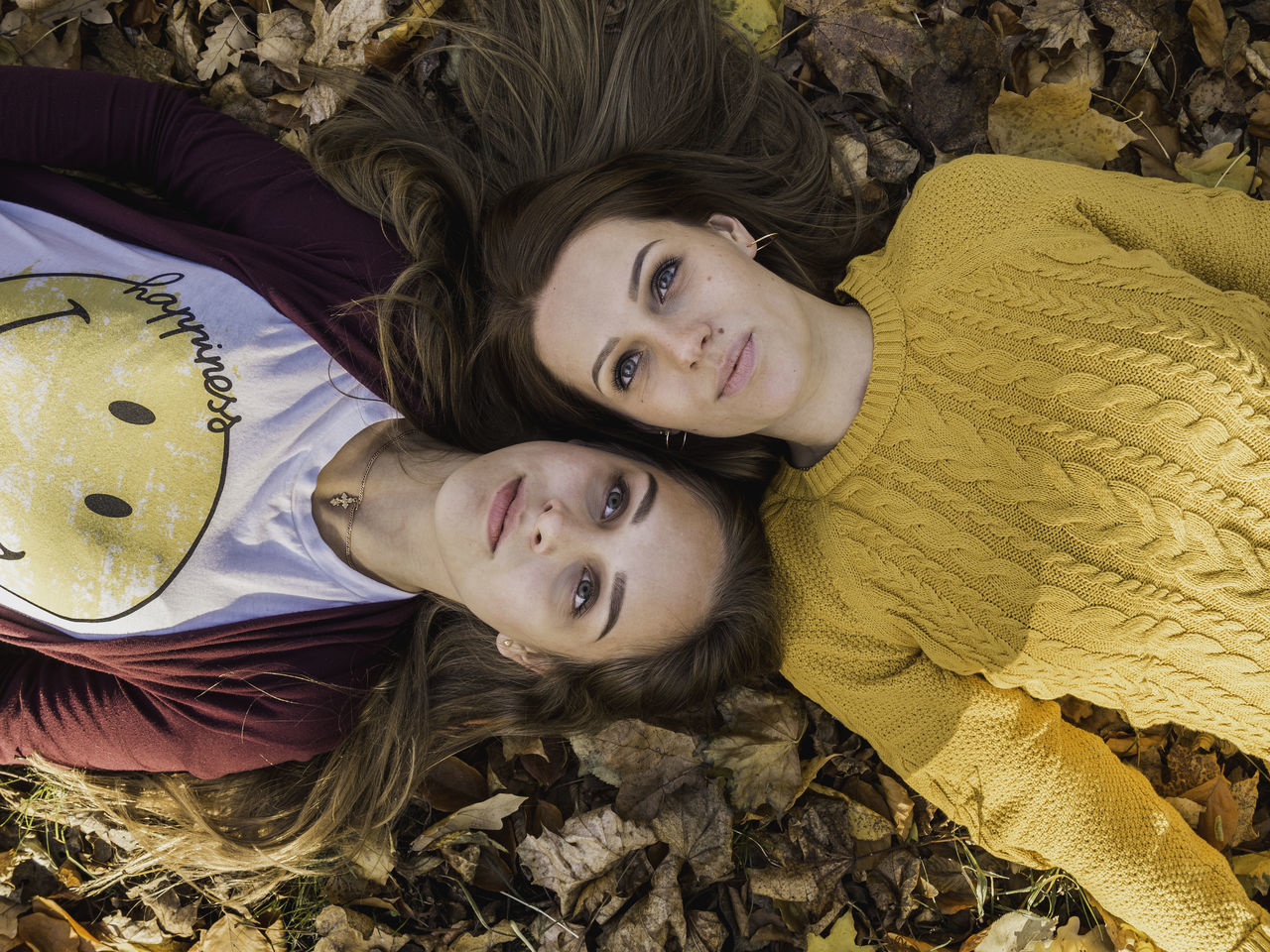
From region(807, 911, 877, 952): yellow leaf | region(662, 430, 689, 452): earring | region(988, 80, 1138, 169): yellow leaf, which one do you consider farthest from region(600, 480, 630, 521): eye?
Answer: region(988, 80, 1138, 169): yellow leaf

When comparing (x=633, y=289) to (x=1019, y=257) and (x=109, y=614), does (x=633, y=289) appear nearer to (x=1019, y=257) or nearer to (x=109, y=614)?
(x=1019, y=257)

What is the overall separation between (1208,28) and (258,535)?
4181 millimetres

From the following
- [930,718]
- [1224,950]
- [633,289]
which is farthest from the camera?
[930,718]

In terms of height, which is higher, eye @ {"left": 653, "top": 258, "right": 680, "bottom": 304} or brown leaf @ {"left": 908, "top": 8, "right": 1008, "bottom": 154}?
brown leaf @ {"left": 908, "top": 8, "right": 1008, "bottom": 154}

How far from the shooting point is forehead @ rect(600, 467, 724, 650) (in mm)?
2678

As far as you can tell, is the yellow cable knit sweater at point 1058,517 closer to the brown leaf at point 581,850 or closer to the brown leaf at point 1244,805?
the brown leaf at point 1244,805


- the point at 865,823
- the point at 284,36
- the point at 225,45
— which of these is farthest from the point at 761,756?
the point at 225,45

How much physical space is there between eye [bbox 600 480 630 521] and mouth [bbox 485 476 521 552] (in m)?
0.29

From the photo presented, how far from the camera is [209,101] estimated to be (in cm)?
363

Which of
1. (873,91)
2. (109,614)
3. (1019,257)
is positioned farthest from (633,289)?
(109,614)

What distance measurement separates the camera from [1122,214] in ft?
9.46

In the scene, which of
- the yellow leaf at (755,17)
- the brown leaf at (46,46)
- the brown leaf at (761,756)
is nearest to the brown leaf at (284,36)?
the brown leaf at (46,46)

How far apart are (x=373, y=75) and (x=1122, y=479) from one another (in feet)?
10.8

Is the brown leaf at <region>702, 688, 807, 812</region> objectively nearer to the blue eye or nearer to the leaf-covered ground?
the leaf-covered ground
